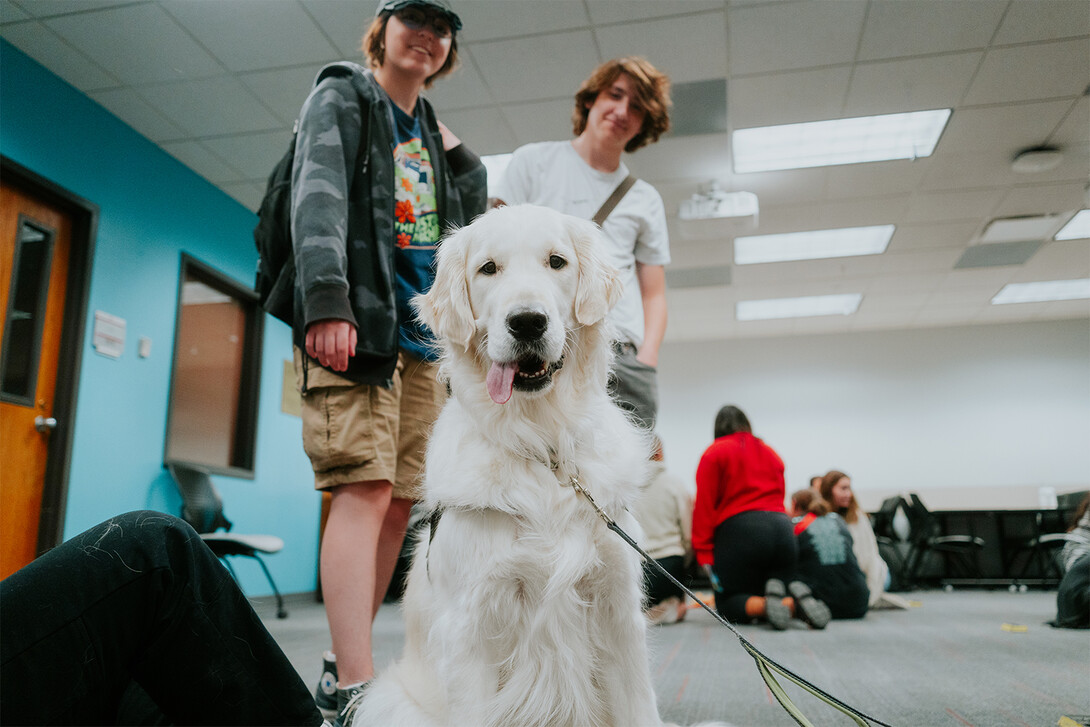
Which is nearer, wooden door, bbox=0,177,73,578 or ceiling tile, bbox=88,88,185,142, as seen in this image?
wooden door, bbox=0,177,73,578

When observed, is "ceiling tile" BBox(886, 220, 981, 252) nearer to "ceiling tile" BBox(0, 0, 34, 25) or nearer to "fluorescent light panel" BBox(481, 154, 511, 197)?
"fluorescent light panel" BBox(481, 154, 511, 197)

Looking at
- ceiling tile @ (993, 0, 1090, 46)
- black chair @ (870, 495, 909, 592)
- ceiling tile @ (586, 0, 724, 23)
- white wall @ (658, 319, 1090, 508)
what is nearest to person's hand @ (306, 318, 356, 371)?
ceiling tile @ (586, 0, 724, 23)

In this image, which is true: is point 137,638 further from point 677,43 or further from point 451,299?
point 677,43

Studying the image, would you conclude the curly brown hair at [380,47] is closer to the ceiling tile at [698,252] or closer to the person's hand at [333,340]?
the person's hand at [333,340]

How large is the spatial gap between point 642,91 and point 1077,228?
711 centimetres

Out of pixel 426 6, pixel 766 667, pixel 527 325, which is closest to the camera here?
pixel 766 667

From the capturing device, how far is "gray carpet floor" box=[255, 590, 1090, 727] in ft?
5.67

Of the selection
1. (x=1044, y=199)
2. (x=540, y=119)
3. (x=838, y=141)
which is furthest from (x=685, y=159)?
(x=1044, y=199)

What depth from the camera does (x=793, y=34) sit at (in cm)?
417

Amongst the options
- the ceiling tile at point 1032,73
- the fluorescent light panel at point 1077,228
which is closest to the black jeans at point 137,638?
the ceiling tile at point 1032,73

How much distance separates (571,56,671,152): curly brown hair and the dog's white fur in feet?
3.33

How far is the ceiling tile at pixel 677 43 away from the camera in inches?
161

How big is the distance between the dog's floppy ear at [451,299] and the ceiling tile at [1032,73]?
4517 millimetres

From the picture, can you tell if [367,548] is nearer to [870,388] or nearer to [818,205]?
[818,205]
